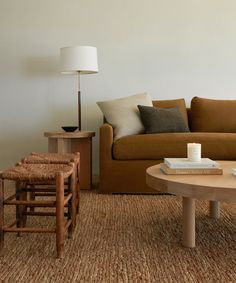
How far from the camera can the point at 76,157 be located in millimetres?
2424

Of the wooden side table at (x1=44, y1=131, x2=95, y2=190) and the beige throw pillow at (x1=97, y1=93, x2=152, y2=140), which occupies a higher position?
the beige throw pillow at (x1=97, y1=93, x2=152, y2=140)

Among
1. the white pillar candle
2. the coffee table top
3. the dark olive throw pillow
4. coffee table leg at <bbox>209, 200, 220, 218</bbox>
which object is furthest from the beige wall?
the coffee table top

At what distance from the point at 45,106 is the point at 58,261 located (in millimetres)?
2648

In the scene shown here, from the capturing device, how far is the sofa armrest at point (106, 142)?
3184 millimetres

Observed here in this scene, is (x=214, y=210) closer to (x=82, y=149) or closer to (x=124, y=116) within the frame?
(x=124, y=116)

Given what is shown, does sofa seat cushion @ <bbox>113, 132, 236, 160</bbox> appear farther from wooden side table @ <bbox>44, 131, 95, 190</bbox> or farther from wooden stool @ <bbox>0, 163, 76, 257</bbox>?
wooden stool @ <bbox>0, 163, 76, 257</bbox>

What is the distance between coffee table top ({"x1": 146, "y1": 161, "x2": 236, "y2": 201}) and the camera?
1646 millimetres

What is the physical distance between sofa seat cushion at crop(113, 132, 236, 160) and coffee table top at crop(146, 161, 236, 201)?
42.9 inches

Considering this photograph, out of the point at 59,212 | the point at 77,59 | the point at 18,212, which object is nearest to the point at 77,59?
the point at 77,59

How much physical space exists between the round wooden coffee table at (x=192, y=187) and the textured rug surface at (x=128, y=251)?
15 cm

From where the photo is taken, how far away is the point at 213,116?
3.74 meters

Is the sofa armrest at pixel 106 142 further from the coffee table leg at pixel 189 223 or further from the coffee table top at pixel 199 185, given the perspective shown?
the coffee table leg at pixel 189 223

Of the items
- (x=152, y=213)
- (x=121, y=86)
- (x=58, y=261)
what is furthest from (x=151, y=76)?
(x=58, y=261)

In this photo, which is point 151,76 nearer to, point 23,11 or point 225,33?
point 225,33
